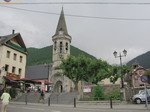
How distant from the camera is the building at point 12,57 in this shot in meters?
42.6

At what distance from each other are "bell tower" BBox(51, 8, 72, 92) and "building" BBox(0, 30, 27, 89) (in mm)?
16208

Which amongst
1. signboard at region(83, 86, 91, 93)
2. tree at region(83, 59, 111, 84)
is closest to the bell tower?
tree at region(83, 59, 111, 84)

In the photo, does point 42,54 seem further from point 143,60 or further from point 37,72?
point 143,60

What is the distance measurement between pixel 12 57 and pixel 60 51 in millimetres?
23023

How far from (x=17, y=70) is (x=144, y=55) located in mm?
76282

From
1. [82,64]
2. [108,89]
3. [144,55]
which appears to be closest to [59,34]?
[82,64]

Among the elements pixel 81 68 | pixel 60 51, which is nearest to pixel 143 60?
pixel 60 51

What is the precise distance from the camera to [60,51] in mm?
67438

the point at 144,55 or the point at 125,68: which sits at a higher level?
the point at 144,55

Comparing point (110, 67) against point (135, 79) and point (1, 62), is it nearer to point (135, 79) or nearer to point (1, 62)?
point (135, 79)

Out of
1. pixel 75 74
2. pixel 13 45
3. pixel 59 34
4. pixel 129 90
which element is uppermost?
pixel 59 34

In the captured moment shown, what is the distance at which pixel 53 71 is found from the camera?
66.1 m

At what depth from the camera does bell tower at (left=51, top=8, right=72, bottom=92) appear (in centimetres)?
6380

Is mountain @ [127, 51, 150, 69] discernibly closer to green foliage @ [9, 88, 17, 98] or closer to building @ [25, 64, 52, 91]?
building @ [25, 64, 52, 91]
